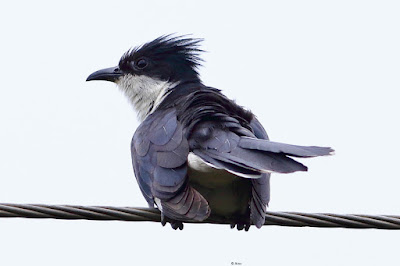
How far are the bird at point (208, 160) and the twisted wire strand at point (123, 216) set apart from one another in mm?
307

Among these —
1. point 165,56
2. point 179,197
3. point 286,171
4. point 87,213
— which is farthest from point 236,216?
point 165,56

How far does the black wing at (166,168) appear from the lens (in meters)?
5.30

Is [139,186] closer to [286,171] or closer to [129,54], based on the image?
[286,171]

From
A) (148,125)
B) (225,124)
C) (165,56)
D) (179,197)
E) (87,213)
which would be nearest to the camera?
(87,213)

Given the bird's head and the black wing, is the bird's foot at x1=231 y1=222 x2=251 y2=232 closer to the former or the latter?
the black wing

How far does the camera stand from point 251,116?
249 inches

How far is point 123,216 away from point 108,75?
3.39 metres

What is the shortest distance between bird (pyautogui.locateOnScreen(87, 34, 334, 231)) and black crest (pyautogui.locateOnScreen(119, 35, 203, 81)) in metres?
0.90

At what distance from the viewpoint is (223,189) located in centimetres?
564

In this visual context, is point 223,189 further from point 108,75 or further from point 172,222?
point 108,75

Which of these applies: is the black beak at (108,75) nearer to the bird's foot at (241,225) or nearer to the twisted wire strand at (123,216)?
the bird's foot at (241,225)

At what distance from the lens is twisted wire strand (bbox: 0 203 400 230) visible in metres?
4.59

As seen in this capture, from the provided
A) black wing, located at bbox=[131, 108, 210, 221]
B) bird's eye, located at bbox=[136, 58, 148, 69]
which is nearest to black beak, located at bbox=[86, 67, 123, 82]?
bird's eye, located at bbox=[136, 58, 148, 69]

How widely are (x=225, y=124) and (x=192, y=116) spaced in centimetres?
27
